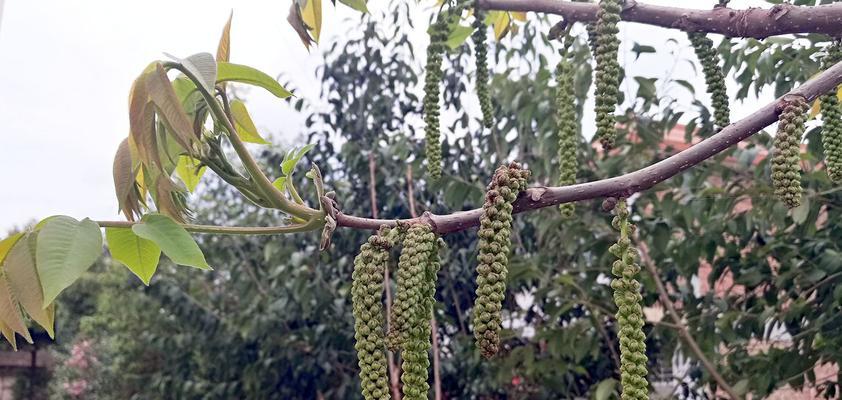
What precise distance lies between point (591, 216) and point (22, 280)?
1.40 m

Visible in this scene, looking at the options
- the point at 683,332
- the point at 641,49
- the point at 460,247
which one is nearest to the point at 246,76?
the point at 641,49

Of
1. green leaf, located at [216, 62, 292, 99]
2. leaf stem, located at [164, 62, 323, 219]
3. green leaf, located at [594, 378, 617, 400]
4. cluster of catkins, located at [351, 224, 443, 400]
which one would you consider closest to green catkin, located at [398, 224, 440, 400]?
cluster of catkins, located at [351, 224, 443, 400]

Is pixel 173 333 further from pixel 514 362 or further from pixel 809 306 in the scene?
pixel 809 306

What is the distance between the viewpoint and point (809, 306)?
60.9 inches

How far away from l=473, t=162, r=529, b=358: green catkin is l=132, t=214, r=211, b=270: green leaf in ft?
0.70

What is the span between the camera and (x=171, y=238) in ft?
2.06

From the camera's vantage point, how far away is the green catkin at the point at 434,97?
87cm

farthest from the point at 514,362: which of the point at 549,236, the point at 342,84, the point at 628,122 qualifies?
the point at 342,84

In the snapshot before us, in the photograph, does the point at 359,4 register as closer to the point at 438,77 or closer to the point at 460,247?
the point at 438,77

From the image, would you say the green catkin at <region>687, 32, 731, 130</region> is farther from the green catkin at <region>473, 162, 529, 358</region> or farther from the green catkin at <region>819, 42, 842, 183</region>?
the green catkin at <region>473, 162, 529, 358</region>

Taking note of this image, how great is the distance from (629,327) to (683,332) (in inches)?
52.3

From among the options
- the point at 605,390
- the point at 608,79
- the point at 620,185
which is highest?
the point at 608,79

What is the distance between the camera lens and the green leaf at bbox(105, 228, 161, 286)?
27.3 inches

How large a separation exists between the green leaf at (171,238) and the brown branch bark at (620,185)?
0.11m
